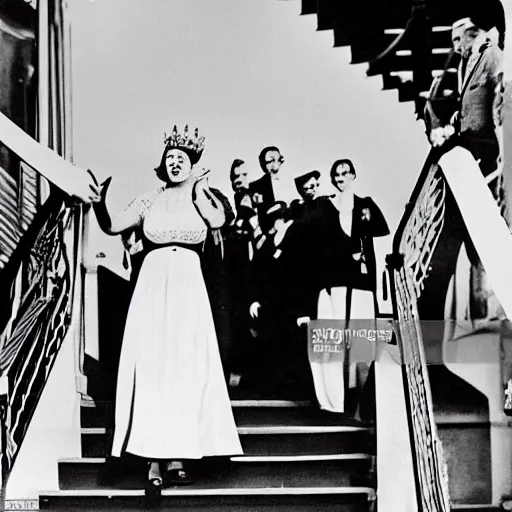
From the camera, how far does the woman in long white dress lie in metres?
3.16

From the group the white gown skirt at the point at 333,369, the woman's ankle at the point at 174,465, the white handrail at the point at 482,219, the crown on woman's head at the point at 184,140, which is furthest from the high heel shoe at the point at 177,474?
the white handrail at the point at 482,219

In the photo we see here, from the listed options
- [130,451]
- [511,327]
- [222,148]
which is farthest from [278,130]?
[130,451]

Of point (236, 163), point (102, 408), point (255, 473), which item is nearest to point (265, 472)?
point (255, 473)

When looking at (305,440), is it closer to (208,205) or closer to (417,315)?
(417,315)

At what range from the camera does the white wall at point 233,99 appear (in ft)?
10.6

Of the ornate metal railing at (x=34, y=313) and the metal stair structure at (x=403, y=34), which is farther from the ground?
the metal stair structure at (x=403, y=34)

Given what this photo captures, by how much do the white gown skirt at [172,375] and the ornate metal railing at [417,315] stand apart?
Answer: 77 cm

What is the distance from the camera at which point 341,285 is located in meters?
3.20

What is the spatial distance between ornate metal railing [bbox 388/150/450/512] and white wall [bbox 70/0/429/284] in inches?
2.8

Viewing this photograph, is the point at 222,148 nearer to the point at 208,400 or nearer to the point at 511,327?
the point at 208,400

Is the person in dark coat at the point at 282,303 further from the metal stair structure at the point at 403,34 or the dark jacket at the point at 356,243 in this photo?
the metal stair structure at the point at 403,34

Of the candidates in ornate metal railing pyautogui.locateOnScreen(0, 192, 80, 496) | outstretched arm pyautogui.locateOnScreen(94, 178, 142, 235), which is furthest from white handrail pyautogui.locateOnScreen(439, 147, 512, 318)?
ornate metal railing pyautogui.locateOnScreen(0, 192, 80, 496)

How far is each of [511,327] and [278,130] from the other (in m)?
1.29

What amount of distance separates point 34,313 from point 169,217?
730 mm
